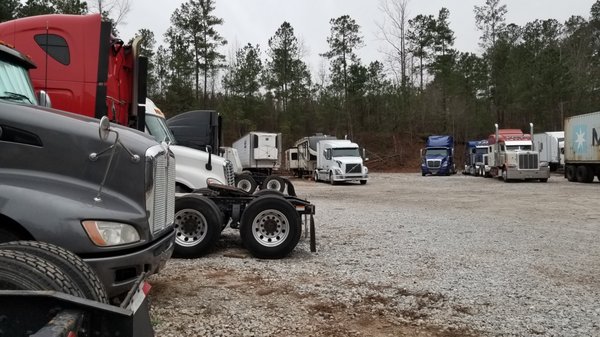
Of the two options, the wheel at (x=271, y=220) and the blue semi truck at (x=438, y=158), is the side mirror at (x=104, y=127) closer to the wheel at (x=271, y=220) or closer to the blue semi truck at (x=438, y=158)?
the wheel at (x=271, y=220)

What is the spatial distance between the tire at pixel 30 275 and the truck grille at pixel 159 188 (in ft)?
4.49

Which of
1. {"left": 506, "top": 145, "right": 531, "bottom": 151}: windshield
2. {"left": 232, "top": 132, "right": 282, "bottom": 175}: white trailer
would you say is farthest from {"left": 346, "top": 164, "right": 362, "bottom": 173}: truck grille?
{"left": 506, "top": 145, "right": 531, "bottom": 151}: windshield

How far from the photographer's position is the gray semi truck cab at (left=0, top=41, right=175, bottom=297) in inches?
124

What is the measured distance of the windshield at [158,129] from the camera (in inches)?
365

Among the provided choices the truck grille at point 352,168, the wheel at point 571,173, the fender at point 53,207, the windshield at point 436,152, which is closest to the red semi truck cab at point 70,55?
the fender at point 53,207

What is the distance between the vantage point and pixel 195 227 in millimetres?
7484

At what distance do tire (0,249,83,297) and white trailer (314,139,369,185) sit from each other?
93.5 feet

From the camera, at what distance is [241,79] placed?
55375mm

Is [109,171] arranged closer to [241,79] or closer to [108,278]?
[108,278]

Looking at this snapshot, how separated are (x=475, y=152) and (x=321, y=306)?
1592 inches

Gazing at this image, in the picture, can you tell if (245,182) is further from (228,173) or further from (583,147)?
(583,147)

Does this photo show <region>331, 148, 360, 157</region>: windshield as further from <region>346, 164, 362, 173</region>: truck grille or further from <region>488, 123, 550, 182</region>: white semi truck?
<region>488, 123, 550, 182</region>: white semi truck

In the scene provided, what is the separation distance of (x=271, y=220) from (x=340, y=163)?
933 inches

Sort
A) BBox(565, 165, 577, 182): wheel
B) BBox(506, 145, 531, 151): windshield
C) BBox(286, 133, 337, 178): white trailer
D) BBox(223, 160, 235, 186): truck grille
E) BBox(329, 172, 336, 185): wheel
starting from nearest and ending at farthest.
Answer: BBox(223, 160, 235, 186): truck grille < BBox(565, 165, 577, 182): wheel < BBox(329, 172, 336, 185): wheel < BBox(506, 145, 531, 151): windshield < BBox(286, 133, 337, 178): white trailer
